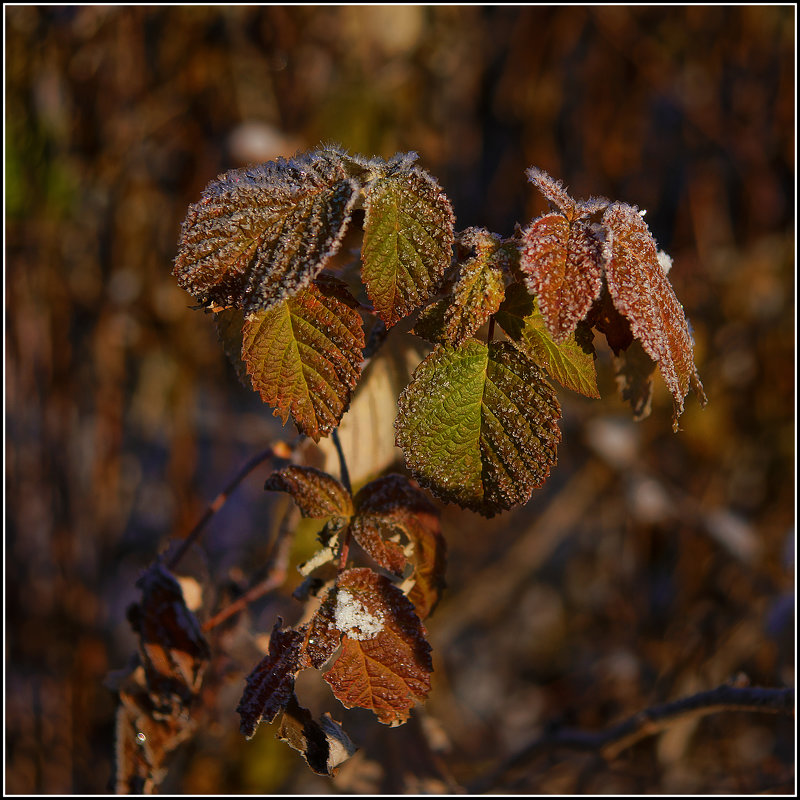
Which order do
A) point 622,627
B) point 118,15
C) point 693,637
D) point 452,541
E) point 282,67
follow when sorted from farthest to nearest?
point 452,541 → point 622,627 → point 282,67 → point 693,637 → point 118,15

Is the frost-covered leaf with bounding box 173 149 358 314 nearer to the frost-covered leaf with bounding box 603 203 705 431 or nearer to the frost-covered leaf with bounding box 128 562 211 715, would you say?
the frost-covered leaf with bounding box 603 203 705 431

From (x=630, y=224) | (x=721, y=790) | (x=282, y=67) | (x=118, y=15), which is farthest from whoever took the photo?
(x=282, y=67)

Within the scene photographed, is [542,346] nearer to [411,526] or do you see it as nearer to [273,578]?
[411,526]

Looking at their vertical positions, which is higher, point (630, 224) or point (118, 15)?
point (118, 15)

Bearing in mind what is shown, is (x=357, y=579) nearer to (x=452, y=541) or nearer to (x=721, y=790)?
(x=721, y=790)

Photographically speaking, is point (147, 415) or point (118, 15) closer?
point (118, 15)

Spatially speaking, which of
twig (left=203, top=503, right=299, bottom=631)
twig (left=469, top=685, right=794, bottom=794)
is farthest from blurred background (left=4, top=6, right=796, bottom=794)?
twig (left=203, top=503, right=299, bottom=631)

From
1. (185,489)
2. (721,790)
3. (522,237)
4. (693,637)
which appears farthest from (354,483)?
(693,637)

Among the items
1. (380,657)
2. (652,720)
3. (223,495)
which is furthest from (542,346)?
(652,720)
